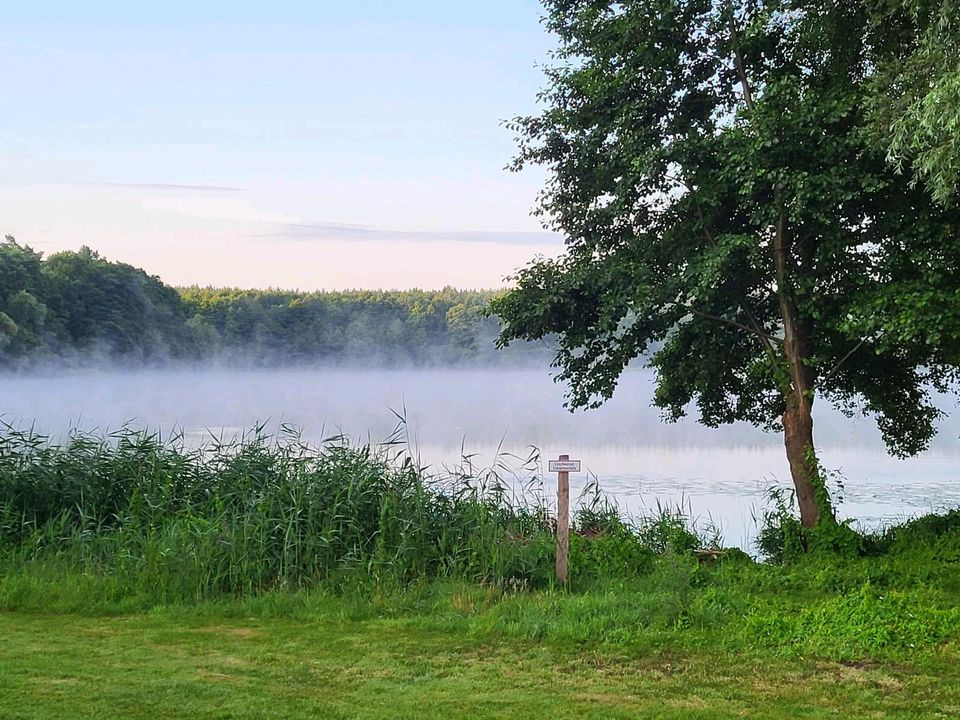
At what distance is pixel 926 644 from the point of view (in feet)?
22.0

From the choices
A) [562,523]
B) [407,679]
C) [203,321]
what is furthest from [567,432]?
[203,321]

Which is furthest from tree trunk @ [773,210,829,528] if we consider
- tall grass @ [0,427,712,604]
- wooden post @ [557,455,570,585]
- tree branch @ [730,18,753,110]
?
wooden post @ [557,455,570,585]

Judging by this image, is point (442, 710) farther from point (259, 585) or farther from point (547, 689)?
point (259, 585)

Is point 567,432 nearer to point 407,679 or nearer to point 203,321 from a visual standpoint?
point 407,679

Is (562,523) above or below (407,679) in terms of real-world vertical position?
above

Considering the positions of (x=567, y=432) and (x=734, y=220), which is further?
(x=567, y=432)

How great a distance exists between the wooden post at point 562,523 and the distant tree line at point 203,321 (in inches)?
1546

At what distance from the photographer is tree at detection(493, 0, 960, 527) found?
11.2 metres

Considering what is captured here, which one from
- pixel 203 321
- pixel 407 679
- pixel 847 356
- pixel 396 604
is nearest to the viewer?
pixel 407 679

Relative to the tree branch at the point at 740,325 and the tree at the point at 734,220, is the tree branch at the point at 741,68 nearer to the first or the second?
the tree at the point at 734,220

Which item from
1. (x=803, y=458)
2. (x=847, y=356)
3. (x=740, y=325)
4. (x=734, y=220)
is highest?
(x=734, y=220)

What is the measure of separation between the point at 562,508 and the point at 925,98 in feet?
14.1

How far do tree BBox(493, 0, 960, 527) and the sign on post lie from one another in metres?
3.81

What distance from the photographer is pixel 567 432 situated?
1292 inches
